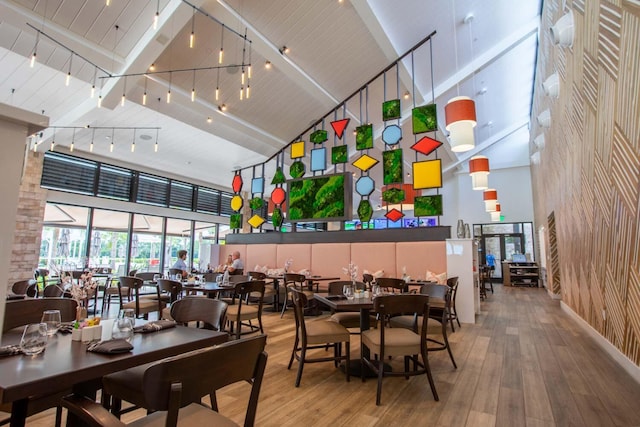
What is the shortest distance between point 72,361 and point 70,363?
0.08 feet

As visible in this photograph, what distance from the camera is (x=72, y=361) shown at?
1406mm

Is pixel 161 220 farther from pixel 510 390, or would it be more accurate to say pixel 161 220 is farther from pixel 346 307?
pixel 510 390

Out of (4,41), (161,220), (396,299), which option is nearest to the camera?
(396,299)

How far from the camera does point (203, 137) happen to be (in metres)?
9.68

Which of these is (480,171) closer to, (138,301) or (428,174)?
(428,174)

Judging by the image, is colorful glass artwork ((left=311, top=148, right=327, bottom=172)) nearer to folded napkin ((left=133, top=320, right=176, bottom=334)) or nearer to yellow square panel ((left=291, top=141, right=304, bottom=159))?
yellow square panel ((left=291, top=141, right=304, bottom=159))

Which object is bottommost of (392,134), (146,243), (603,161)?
(146,243)

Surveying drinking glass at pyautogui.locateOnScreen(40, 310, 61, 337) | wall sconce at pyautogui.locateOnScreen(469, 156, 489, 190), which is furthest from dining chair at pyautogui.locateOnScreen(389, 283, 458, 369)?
wall sconce at pyautogui.locateOnScreen(469, 156, 489, 190)

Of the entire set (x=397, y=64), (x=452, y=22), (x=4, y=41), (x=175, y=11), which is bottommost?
(x=4, y=41)

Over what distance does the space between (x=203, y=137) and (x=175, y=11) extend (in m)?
5.09

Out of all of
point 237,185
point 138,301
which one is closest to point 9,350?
point 138,301

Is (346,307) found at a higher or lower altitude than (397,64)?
lower

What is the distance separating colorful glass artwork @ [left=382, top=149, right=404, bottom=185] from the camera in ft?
22.8

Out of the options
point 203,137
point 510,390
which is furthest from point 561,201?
point 203,137
